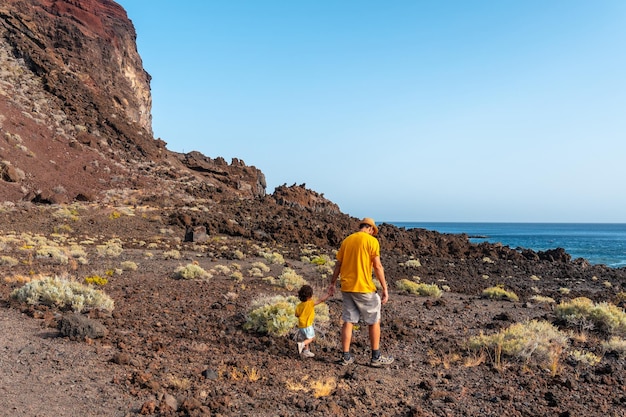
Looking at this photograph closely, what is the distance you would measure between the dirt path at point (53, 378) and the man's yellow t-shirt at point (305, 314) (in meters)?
2.53

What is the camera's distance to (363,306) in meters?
5.89

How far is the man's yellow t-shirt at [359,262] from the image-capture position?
19.2 ft

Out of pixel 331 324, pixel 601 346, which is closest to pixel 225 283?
pixel 331 324

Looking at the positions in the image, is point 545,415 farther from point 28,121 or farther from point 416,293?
point 28,121

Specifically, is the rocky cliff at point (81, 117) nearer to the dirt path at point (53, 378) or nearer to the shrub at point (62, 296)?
the shrub at point (62, 296)

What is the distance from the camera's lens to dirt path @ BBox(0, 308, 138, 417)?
4.18 m

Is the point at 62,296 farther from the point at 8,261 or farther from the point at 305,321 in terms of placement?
the point at 8,261

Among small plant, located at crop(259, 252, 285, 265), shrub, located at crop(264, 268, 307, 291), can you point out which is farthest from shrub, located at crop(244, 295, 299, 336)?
small plant, located at crop(259, 252, 285, 265)

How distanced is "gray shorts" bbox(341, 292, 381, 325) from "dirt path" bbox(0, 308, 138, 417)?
2.85 meters

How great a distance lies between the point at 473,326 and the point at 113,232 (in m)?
18.7

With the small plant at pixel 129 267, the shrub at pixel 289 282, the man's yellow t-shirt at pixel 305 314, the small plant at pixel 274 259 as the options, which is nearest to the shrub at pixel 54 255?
the small plant at pixel 129 267

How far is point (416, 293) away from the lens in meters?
13.0

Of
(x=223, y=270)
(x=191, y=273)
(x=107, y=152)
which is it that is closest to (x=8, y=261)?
(x=191, y=273)

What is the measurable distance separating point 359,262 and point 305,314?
1213 mm
